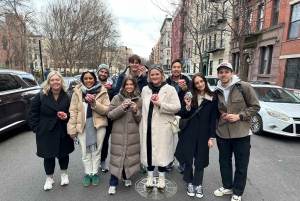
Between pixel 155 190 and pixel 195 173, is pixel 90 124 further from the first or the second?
pixel 195 173

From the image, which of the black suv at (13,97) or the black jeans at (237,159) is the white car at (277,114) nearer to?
the black jeans at (237,159)

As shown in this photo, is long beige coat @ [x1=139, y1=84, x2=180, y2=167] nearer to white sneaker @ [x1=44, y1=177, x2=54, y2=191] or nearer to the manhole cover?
the manhole cover

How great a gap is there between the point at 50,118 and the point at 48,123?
Answer: 78 mm

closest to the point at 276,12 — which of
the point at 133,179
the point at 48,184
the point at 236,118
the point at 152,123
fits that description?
the point at 236,118

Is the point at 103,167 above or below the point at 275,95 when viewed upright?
below

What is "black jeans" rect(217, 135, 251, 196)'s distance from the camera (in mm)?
2650

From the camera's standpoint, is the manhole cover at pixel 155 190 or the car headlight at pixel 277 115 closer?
the manhole cover at pixel 155 190

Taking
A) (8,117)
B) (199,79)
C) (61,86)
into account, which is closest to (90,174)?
(61,86)

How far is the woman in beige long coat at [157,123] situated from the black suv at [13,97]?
415cm

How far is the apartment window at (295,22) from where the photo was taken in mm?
11863

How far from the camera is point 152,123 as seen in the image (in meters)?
2.83

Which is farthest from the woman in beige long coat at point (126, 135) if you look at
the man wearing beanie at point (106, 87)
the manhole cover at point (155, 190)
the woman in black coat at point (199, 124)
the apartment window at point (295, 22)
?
the apartment window at point (295, 22)

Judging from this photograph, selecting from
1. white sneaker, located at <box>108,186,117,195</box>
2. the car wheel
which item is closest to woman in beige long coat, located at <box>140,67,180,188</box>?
white sneaker, located at <box>108,186,117,195</box>

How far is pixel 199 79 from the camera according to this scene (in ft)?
8.96
